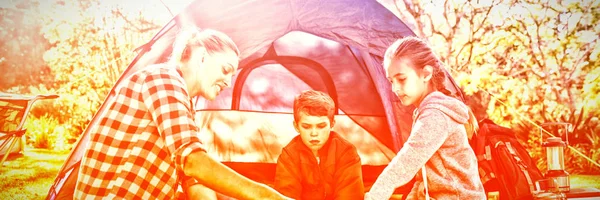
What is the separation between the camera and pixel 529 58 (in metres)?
3.61

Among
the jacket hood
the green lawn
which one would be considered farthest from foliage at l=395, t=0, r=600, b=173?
the jacket hood

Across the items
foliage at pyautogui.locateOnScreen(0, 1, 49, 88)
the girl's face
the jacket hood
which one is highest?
foliage at pyautogui.locateOnScreen(0, 1, 49, 88)

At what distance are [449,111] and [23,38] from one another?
2727 millimetres

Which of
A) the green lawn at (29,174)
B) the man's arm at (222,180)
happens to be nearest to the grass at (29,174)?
the green lawn at (29,174)

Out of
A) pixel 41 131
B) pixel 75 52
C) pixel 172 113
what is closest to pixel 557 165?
pixel 172 113

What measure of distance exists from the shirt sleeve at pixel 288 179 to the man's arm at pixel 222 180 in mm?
698

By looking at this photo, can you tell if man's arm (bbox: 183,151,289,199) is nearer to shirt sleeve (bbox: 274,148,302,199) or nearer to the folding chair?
shirt sleeve (bbox: 274,148,302,199)

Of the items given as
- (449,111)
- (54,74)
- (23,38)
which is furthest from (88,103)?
(449,111)

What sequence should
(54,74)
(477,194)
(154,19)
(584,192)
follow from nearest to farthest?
(477,194)
(584,192)
(154,19)
(54,74)

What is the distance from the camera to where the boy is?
2.19 m

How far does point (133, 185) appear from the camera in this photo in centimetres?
155

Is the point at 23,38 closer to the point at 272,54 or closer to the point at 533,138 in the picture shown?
the point at 272,54

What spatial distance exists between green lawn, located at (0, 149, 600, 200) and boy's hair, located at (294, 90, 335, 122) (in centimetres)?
153

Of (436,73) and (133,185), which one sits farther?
(436,73)
